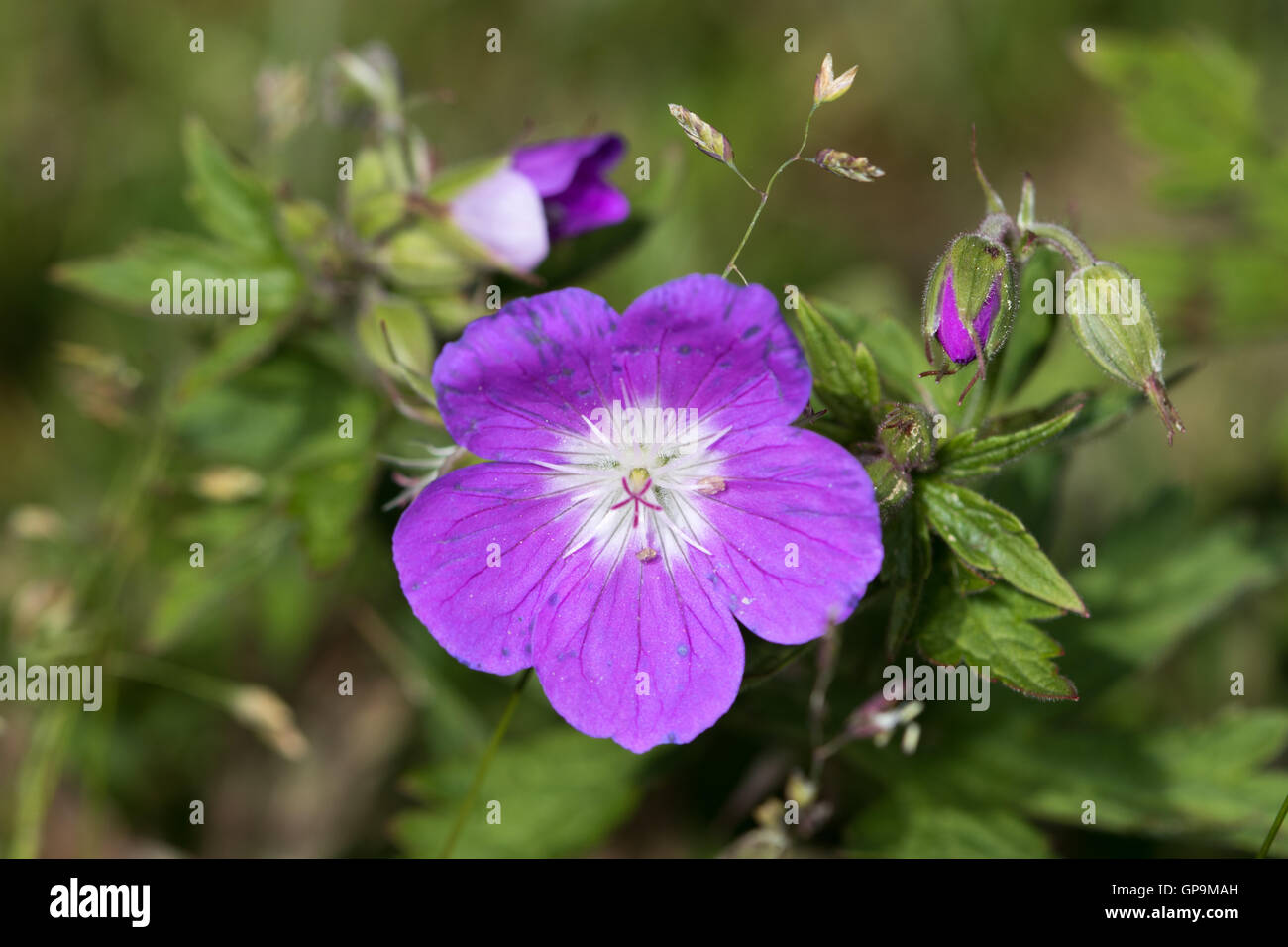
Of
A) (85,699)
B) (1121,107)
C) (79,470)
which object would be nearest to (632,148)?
(1121,107)

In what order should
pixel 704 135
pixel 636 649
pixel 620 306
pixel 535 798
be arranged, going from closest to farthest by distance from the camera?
pixel 704 135
pixel 636 649
pixel 535 798
pixel 620 306

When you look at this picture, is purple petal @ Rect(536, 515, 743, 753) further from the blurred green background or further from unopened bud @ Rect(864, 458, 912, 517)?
the blurred green background

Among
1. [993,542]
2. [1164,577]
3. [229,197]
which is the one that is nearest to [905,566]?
[993,542]

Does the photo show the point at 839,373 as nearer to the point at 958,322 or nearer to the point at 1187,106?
the point at 958,322

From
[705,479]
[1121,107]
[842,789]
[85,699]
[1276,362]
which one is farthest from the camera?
[1276,362]

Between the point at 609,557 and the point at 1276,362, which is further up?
the point at 1276,362
